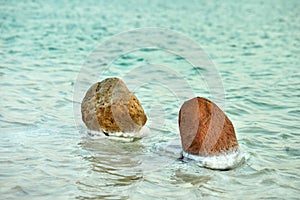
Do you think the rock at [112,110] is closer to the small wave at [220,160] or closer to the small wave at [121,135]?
the small wave at [121,135]

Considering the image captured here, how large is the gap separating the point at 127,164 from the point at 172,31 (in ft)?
45.1

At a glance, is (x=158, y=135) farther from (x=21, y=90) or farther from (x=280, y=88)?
(x=280, y=88)

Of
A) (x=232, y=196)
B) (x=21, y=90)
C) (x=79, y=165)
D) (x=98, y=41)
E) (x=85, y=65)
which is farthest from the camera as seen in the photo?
(x=98, y=41)

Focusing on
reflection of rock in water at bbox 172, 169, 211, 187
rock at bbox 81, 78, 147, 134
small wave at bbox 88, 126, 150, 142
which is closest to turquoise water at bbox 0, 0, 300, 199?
reflection of rock in water at bbox 172, 169, 211, 187

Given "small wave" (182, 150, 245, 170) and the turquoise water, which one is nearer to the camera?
the turquoise water

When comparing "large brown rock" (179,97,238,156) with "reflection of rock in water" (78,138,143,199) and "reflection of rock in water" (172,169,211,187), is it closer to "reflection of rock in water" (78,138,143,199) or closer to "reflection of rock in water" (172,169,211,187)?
"reflection of rock in water" (172,169,211,187)

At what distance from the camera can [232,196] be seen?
16.5 feet

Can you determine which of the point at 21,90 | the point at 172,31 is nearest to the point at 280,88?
the point at 21,90

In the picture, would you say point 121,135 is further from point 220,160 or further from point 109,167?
point 220,160

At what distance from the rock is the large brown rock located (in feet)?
3.30

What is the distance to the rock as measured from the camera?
6.98 metres

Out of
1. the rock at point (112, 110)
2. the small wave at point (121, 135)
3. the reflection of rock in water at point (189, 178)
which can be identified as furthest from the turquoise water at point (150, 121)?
the rock at point (112, 110)

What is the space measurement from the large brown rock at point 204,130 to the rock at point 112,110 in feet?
3.30

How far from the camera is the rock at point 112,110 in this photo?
6984 mm
